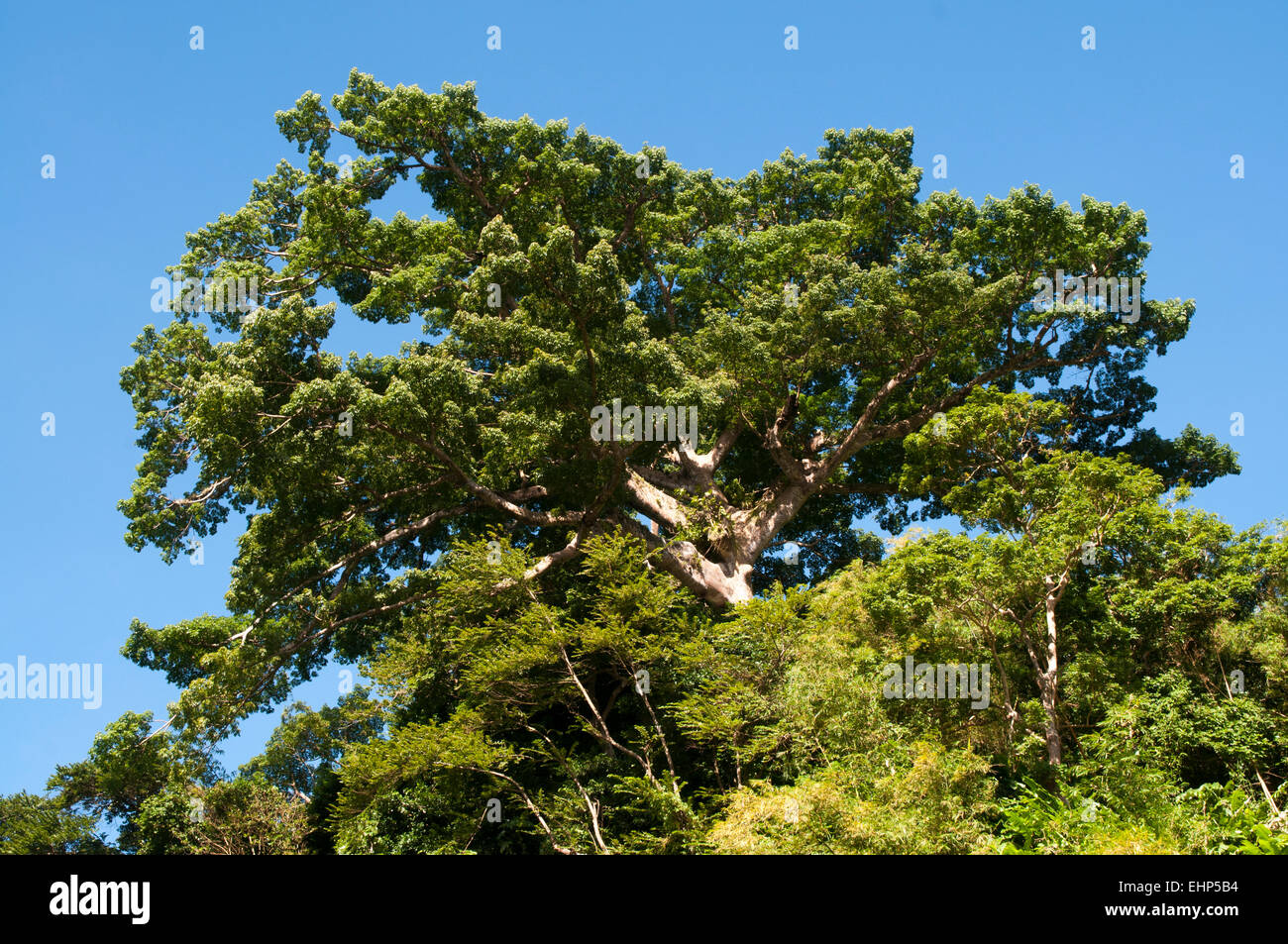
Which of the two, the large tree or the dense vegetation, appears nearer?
the dense vegetation

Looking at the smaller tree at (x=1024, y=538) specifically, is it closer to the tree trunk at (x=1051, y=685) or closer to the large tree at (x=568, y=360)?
the tree trunk at (x=1051, y=685)

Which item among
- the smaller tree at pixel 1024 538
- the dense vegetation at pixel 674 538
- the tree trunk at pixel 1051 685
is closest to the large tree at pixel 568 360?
the dense vegetation at pixel 674 538

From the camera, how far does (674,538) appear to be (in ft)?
77.3

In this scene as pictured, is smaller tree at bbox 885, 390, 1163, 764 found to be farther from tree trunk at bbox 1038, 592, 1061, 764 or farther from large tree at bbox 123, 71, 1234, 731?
large tree at bbox 123, 71, 1234, 731

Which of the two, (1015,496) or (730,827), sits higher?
(1015,496)

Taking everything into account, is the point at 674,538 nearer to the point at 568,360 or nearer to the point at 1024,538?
the point at 568,360

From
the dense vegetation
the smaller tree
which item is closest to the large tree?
the dense vegetation

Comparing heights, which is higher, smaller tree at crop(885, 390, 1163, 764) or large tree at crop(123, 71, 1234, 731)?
large tree at crop(123, 71, 1234, 731)

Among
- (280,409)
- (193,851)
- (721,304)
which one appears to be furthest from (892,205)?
(193,851)

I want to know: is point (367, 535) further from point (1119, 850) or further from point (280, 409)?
point (1119, 850)

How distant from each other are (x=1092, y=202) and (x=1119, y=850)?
17825mm

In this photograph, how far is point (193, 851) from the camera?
19.4 m

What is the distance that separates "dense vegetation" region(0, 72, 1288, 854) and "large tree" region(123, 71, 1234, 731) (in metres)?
0.11

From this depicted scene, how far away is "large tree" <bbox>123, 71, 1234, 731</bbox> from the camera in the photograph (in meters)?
20.7
